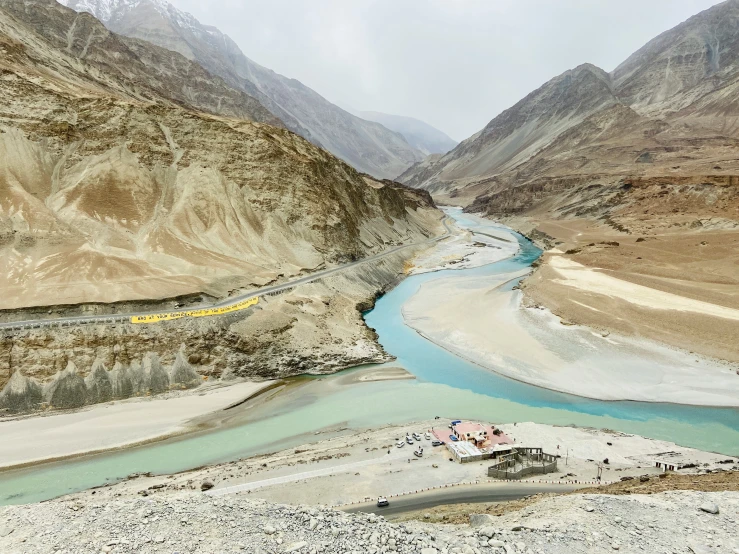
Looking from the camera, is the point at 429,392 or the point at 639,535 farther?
the point at 429,392

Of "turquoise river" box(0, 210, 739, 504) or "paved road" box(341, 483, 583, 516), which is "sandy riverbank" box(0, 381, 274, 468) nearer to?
"turquoise river" box(0, 210, 739, 504)

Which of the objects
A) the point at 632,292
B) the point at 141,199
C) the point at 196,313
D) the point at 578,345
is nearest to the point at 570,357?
the point at 578,345

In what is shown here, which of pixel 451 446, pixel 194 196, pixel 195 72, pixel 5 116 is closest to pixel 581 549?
pixel 451 446

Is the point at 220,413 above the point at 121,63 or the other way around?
the other way around

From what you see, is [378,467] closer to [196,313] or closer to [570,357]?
[570,357]

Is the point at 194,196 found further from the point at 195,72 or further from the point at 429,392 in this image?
the point at 195,72

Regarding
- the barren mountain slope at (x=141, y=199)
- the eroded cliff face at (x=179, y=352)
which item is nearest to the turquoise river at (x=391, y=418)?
the eroded cliff face at (x=179, y=352)
